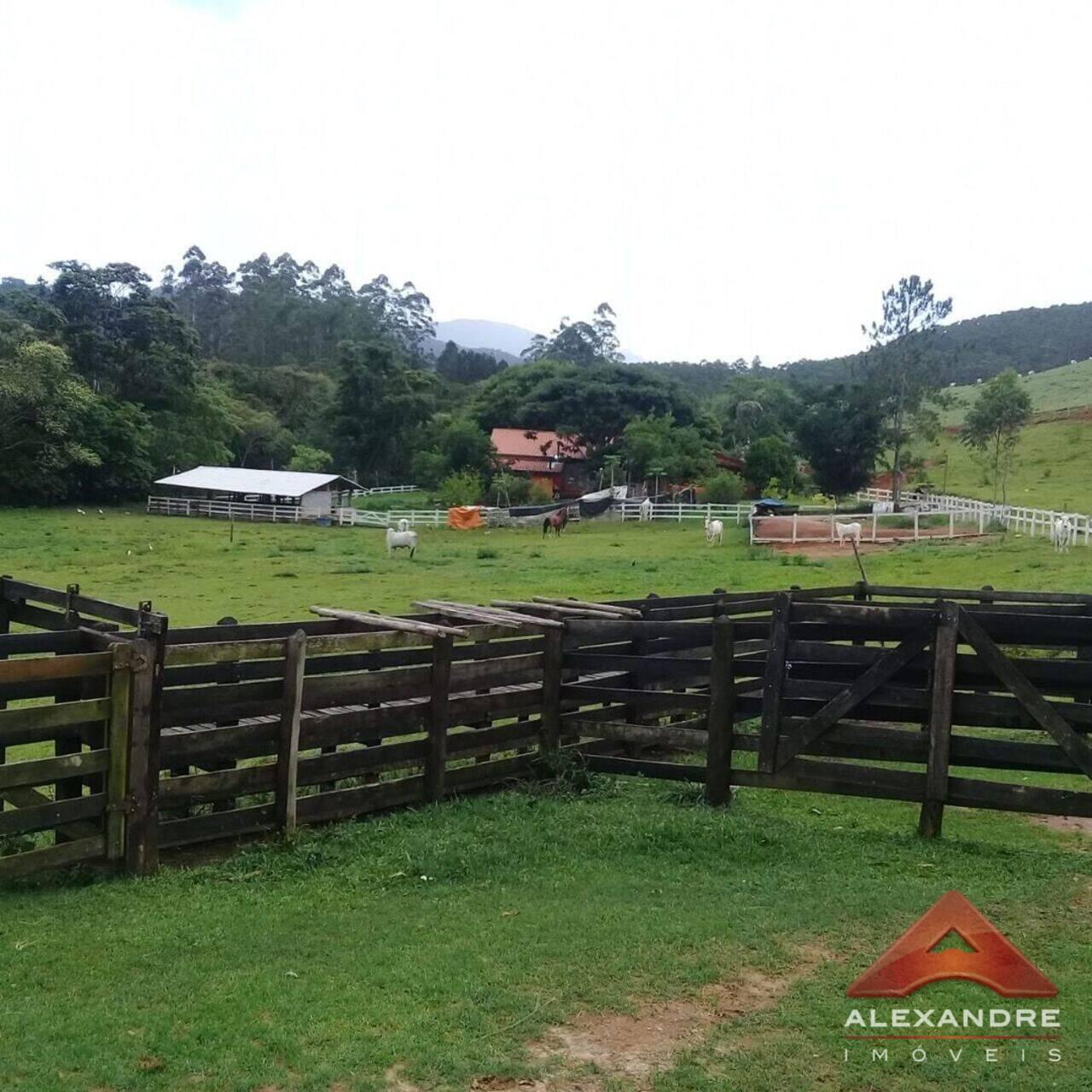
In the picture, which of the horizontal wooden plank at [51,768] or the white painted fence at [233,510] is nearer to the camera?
the horizontal wooden plank at [51,768]

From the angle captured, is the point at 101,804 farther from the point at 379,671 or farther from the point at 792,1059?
the point at 792,1059

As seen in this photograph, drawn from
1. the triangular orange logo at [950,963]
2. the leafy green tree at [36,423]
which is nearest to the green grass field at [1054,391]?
the leafy green tree at [36,423]

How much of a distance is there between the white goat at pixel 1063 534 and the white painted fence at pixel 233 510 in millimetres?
40240

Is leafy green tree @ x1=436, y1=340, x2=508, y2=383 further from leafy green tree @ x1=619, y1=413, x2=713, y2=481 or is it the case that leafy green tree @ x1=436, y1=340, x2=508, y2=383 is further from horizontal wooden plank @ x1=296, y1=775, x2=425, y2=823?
horizontal wooden plank @ x1=296, y1=775, x2=425, y2=823

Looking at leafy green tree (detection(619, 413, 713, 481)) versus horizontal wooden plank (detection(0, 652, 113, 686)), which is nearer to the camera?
horizontal wooden plank (detection(0, 652, 113, 686))

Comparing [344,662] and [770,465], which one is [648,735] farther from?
[770,465]

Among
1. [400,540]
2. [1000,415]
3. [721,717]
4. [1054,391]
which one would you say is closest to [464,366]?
[1054,391]

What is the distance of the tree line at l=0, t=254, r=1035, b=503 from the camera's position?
2422 inches

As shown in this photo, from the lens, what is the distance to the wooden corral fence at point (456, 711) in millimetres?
6270

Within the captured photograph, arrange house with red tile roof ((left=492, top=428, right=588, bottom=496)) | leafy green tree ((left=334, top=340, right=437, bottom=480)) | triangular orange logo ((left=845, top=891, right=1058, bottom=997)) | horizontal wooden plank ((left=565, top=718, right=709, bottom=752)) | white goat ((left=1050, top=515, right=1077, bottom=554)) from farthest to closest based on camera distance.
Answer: leafy green tree ((left=334, top=340, right=437, bottom=480))
house with red tile roof ((left=492, top=428, right=588, bottom=496))
white goat ((left=1050, top=515, right=1077, bottom=554))
horizontal wooden plank ((left=565, top=718, right=709, bottom=752))
triangular orange logo ((left=845, top=891, right=1058, bottom=997))

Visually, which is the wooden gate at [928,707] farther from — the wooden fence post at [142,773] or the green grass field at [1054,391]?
the green grass field at [1054,391]

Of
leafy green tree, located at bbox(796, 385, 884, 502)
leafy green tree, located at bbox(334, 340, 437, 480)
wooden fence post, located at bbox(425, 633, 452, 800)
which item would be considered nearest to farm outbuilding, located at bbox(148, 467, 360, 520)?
Answer: leafy green tree, located at bbox(334, 340, 437, 480)

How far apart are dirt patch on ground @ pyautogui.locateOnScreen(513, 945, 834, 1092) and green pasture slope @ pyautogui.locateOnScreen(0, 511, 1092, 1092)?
0.05 metres

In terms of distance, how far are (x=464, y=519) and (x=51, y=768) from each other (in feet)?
156
